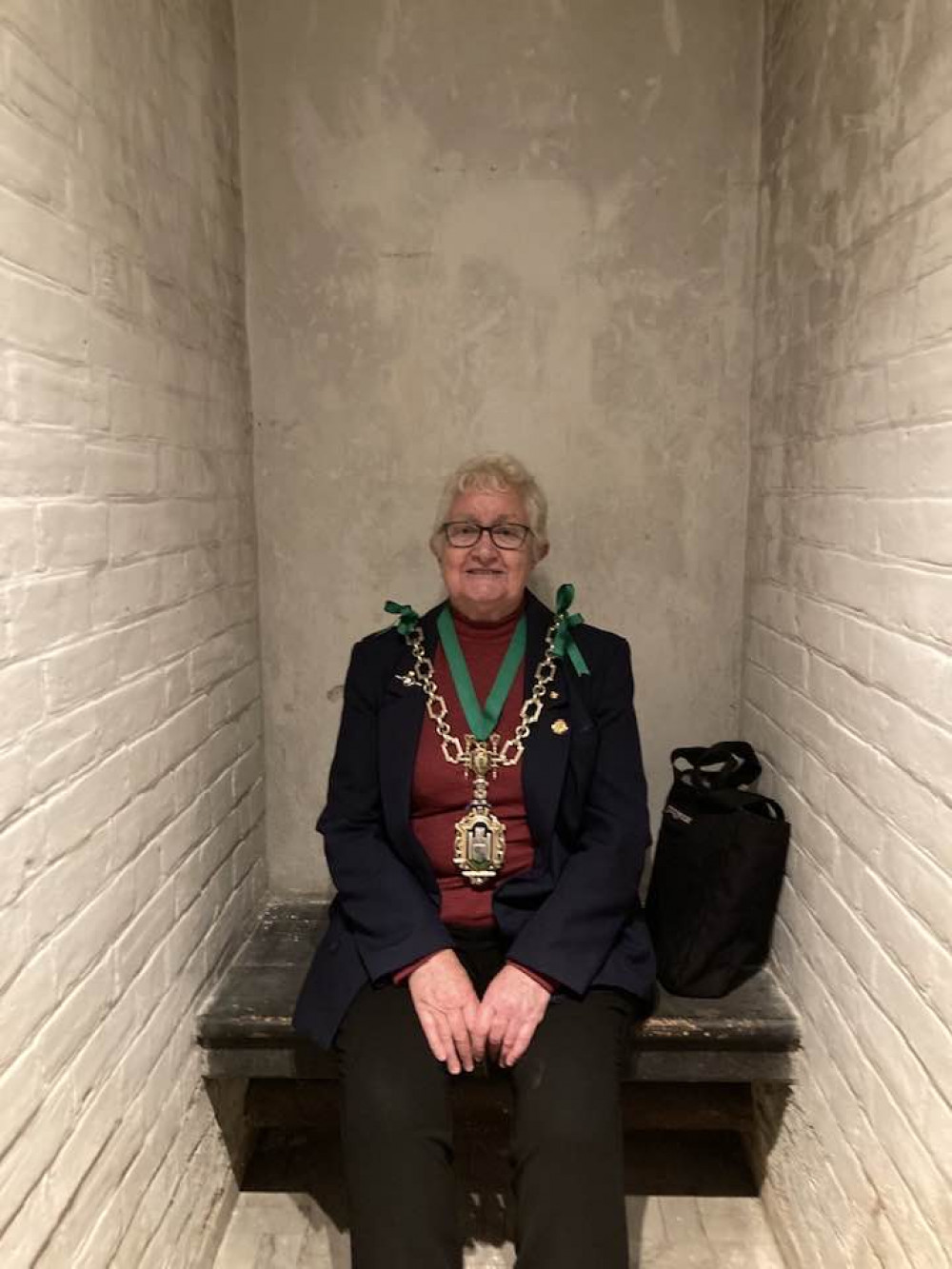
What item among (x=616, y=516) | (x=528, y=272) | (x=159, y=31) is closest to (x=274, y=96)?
(x=159, y=31)

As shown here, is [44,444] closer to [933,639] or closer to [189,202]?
[189,202]

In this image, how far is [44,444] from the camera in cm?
138

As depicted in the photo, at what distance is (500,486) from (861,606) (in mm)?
Answer: 727

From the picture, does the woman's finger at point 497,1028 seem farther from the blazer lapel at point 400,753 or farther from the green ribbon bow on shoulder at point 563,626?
the green ribbon bow on shoulder at point 563,626

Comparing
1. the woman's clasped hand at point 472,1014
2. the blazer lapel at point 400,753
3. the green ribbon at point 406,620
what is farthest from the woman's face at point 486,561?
the woman's clasped hand at point 472,1014

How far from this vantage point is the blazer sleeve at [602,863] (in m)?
1.84

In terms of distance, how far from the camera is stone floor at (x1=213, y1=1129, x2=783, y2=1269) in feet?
6.91

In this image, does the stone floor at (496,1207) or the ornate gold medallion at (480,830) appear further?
the stone floor at (496,1207)

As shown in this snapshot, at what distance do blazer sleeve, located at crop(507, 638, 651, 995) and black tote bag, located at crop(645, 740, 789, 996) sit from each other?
0.16 m

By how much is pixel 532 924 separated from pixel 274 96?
1948mm

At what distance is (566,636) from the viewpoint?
2076 millimetres

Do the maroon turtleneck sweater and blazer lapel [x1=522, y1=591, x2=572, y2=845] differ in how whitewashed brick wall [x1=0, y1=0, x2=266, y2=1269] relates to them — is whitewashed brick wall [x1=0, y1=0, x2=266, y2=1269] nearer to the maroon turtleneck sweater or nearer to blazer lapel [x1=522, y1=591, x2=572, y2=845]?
the maroon turtleneck sweater

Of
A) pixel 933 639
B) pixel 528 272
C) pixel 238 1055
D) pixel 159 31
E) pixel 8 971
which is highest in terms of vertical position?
pixel 159 31

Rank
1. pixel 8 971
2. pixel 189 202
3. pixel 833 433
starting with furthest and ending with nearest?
pixel 189 202 < pixel 833 433 < pixel 8 971
